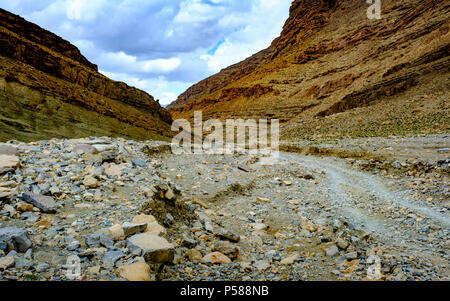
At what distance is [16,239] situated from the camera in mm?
3658

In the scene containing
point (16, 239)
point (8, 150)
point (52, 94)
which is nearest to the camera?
point (16, 239)

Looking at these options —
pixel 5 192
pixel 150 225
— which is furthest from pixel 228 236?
pixel 5 192

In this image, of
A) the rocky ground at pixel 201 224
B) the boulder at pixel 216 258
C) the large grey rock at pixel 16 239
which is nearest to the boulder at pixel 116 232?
the rocky ground at pixel 201 224

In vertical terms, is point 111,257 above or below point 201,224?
above

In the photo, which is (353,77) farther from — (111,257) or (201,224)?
(111,257)

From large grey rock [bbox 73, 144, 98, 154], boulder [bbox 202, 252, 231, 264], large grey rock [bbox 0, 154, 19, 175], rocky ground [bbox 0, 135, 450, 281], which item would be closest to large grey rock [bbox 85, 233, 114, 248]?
rocky ground [bbox 0, 135, 450, 281]

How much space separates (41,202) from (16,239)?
55.4 inches

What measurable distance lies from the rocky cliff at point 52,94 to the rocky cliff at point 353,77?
930 inches

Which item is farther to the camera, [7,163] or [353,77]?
[353,77]

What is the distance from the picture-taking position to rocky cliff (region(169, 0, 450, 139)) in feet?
93.3

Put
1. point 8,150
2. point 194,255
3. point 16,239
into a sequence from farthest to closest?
point 8,150, point 194,255, point 16,239

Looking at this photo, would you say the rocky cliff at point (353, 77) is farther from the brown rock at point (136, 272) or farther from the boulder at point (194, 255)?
the brown rock at point (136, 272)

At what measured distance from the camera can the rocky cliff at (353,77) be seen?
28450 mm

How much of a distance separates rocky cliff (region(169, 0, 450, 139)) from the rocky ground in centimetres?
1748
